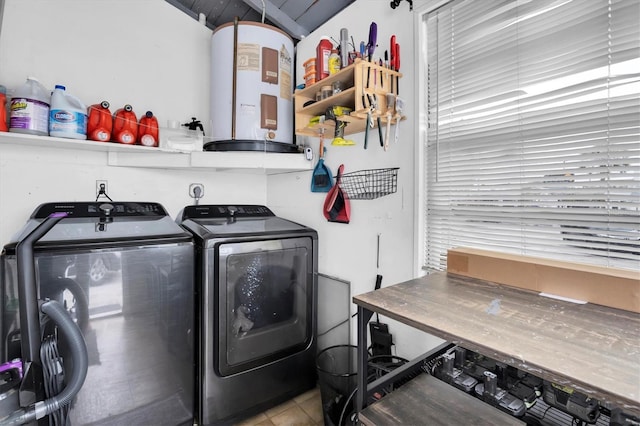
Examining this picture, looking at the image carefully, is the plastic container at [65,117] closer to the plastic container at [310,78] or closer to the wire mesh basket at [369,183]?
the plastic container at [310,78]

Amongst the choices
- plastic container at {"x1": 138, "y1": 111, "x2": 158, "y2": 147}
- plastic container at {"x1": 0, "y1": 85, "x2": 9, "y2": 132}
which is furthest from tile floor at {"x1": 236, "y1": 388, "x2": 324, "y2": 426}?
plastic container at {"x1": 0, "y1": 85, "x2": 9, "y2": 132}

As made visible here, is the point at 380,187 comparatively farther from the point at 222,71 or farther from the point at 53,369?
the point at 53,369

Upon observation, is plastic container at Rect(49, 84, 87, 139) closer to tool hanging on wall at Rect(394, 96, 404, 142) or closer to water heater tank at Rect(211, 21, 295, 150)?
water heater tank at Rect(211, 21, 295, 150)

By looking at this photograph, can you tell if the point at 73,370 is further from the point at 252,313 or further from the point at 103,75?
the point at 103,75

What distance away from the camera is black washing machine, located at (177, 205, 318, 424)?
162 cm

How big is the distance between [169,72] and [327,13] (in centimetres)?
132

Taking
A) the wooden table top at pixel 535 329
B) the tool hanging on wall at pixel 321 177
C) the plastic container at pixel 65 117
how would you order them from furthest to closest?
the tool hanging on wall at pixel 321 177
the plastic container at pixel 65 117
the wooden table top at pixel 535 329

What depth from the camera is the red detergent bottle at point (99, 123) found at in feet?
5.83

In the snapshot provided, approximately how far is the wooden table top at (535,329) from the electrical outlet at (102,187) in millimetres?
2004

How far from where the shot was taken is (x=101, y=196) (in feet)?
6.66

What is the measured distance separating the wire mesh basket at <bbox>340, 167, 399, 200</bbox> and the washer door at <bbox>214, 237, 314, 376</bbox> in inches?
17.4

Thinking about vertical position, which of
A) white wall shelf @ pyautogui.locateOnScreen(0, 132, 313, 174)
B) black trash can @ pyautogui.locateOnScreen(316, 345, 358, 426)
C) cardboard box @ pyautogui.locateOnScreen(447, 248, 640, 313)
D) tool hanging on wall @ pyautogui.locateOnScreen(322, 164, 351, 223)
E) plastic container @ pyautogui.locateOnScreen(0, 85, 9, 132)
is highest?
plastic container @ pyautogui.locateOnScreen(0, 85, 9, 132)

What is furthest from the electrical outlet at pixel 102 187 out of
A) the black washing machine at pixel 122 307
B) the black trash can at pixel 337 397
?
the black trash can at pixel 337 397

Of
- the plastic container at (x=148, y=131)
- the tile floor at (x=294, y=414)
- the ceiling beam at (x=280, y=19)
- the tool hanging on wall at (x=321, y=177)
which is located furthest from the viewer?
the ceiling beam at (x=280, y=19)
